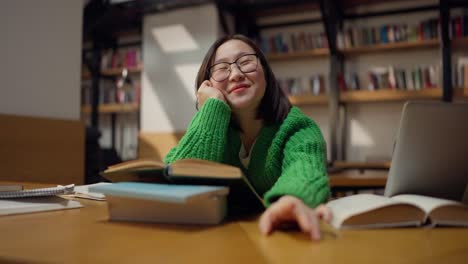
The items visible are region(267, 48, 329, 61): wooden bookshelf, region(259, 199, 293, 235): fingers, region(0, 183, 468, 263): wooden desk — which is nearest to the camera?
region(0, 183, 468, 263): wooden desk

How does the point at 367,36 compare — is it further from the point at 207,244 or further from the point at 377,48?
the point at 207,244

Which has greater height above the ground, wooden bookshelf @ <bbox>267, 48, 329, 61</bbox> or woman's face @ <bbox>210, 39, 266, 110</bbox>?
wooden bookshelf @ <bbox>267, 48, 329, 61</bbox>

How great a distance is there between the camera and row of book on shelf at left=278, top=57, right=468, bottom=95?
12.8 feet

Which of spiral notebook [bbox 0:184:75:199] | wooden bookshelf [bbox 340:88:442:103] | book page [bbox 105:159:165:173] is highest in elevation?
wooden bookshelf [bbox 340:88:442:103]

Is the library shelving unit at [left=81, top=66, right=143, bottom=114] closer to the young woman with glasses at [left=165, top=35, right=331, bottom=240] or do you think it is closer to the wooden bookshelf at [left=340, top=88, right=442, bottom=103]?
the wooden bookshelf at [left=340, top=88, right=442, bottom=103]

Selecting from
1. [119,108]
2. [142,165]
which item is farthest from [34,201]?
[119,108]

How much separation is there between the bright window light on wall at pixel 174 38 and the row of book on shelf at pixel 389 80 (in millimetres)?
1206

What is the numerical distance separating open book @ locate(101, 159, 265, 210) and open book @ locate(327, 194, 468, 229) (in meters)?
0.16

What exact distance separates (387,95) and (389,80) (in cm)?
21

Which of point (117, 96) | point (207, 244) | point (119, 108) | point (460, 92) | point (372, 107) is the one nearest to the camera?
point (207, 244)

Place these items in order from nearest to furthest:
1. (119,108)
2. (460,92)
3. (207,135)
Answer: (207,135) < (460,92) < (119,108)

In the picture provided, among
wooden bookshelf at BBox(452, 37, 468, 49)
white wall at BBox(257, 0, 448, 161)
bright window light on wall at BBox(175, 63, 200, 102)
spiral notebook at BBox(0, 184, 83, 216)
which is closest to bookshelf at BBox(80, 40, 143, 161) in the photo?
bright window light on wall at BBox(175, 63, 200, 102)

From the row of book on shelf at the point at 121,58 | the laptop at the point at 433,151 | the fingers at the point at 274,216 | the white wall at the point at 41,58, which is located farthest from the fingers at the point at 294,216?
the row of book on shelf at the point at 121,58

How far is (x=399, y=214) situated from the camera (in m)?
0.61
